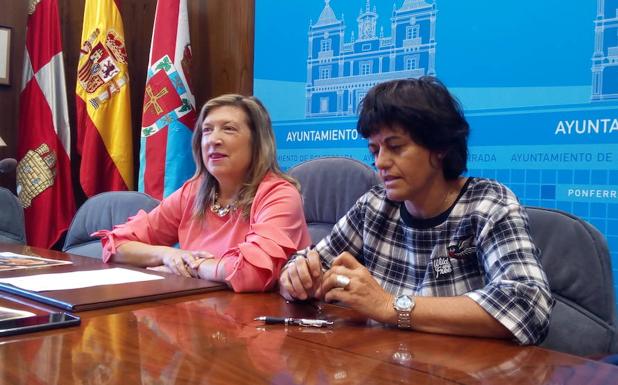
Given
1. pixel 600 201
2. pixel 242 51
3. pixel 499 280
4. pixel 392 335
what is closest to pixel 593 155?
pixel 600 201

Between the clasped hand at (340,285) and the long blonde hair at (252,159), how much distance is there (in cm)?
63

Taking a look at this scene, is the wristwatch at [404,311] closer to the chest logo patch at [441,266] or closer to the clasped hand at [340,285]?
the clasped hand at [340,285]

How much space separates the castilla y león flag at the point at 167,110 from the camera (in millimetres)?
3373

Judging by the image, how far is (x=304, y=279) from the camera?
1.27 m

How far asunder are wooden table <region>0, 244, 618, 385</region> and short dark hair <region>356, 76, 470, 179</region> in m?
0.43

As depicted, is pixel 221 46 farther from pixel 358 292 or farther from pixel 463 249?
pixel 358 292

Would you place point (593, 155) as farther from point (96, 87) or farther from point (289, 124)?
point (96, 87)

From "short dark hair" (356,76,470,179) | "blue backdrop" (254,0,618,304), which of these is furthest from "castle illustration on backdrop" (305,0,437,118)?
"short dark hair" (356,76,470,179)

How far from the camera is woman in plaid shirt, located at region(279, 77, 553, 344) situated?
106 cm

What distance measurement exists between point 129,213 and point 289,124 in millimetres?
1047

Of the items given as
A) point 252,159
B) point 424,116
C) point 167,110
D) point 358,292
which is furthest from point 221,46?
point 358,292

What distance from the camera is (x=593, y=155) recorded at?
2.01 meters

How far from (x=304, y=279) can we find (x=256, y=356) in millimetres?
410

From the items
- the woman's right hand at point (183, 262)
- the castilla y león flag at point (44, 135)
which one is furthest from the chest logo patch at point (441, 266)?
the castilla y león flag at point (44, 135)
